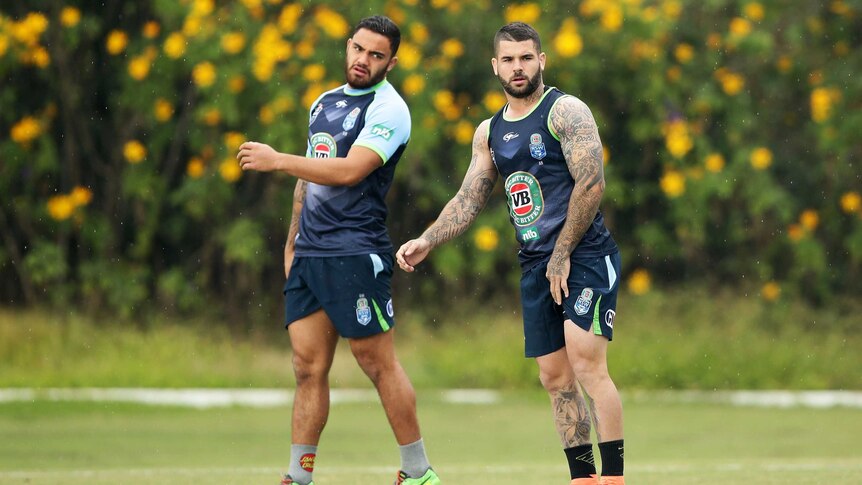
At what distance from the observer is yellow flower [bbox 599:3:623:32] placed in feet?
39.1

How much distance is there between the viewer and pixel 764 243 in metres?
12.8

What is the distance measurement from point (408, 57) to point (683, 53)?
2.53 metres

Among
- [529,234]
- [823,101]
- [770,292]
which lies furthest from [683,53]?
[529,234]

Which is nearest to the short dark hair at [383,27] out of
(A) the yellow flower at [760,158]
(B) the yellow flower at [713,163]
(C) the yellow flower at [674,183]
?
(C) the yellow flower at [674,183]

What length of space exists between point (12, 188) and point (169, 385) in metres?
2.51

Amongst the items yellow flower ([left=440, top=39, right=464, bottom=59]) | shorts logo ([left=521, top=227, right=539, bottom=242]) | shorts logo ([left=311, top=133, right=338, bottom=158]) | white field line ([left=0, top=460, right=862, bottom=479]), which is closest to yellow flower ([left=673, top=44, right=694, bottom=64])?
yellow flower ([left=440, top=39, right=464, bottom=59])

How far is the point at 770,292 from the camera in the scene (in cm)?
1258

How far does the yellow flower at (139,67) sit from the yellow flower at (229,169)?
1.02 meters

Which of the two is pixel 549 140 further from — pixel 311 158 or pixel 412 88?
pixel 412 88

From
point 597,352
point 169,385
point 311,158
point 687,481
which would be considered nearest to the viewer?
point 597,352

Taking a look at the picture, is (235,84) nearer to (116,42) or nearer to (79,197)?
(116,42)

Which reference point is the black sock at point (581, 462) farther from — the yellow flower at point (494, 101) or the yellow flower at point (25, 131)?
the yellow flower at point (25, 131)

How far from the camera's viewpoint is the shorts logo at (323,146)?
248 inches

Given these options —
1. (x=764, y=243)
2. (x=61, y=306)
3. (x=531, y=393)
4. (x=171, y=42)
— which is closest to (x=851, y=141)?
(x=764, y=243)
